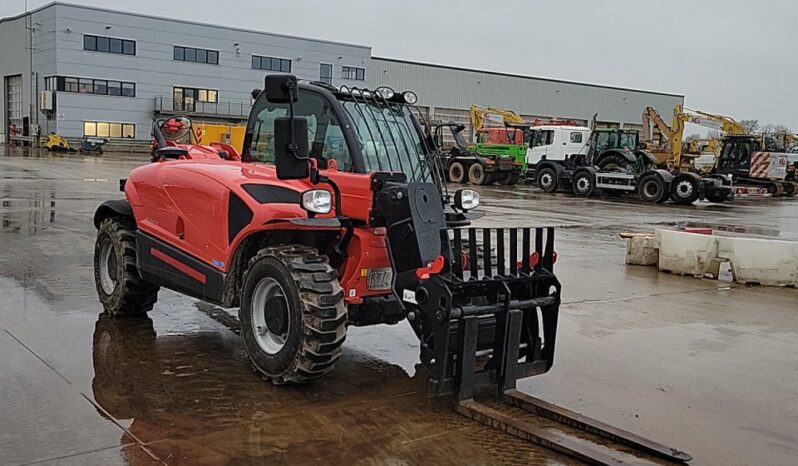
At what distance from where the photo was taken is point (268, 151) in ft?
19.5

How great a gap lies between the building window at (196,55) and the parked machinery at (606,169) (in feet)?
105

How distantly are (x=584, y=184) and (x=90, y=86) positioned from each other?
122 feet

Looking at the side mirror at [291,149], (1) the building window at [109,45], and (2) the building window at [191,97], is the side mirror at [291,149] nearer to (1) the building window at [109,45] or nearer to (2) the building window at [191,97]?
(1) the building window at [109,45]

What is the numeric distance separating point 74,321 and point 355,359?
249cm

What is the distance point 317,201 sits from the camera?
465 centimetres

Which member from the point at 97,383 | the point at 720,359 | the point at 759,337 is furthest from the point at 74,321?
the point at 759,337

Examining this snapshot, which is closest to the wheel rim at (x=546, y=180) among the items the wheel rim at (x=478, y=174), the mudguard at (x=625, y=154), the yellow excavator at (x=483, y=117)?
the mudguard at (x=625, y=154)

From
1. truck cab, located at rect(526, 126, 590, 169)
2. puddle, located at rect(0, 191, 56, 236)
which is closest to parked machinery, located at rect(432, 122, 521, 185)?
truck cab, located at rect(526, 126, 590, 169)

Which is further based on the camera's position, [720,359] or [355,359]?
[720,359]

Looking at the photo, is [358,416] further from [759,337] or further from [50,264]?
[50,264]

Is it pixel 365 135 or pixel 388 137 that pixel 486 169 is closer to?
pixel 388 137

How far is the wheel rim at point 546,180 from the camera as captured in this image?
30.5 m

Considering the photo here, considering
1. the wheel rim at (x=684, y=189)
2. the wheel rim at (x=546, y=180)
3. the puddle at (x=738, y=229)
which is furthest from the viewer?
the wheel rim at (x=546, y=180)

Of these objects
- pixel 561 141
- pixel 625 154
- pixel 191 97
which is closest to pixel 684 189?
pixel 625 154
